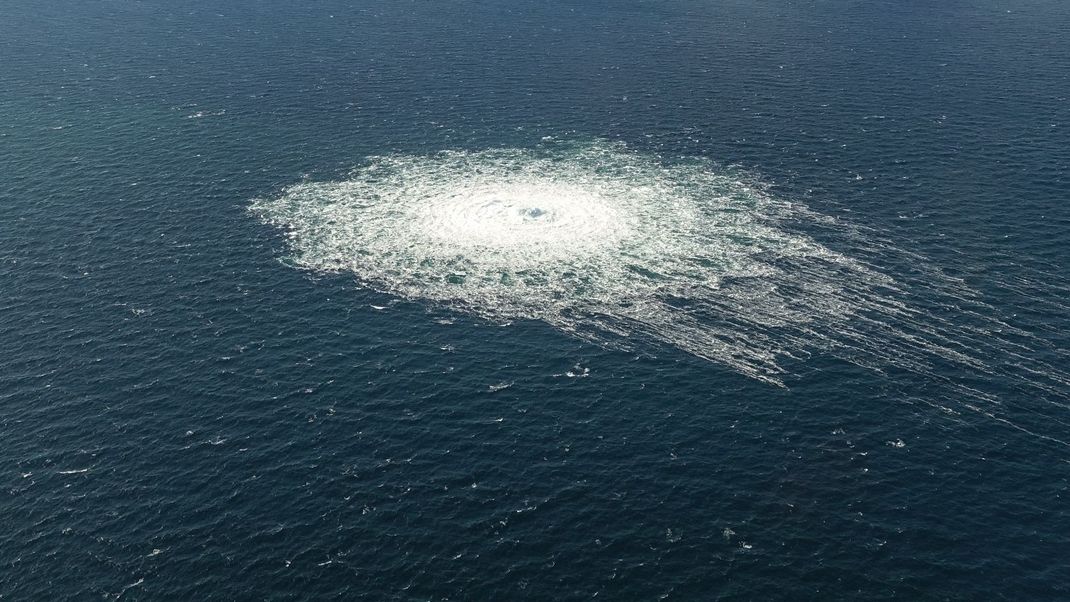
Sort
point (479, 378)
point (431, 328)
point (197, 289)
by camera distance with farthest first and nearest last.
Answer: point (197, 289) < point (431, 328) < point (479, 378)

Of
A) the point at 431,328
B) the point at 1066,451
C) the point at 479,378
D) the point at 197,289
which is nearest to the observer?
the point at 1066,451

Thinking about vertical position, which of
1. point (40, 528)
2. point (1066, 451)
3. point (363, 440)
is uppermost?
Result: point (1066, 451)

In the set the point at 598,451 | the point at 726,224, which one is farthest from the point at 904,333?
the point at 598,451

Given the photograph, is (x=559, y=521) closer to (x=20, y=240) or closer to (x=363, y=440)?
(x=363, y=440)

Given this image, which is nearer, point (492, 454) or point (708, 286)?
point (492, 454)

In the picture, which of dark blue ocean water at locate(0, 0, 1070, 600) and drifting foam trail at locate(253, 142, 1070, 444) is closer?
dark blue ocean water at locate(0, 0, 1070, 600)

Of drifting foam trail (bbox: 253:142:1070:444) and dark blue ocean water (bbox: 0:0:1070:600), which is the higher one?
drifting foam trail (bbox: 253:142:1070:444)

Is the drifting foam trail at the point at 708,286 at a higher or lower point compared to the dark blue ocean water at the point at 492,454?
higher

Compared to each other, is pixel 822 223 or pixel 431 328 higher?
pixel 822 223

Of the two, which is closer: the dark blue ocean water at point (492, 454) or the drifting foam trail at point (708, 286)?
the dark blue ocean water at point (492, 454)

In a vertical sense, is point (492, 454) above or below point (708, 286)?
below

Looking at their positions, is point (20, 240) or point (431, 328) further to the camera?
point (20, 240)
